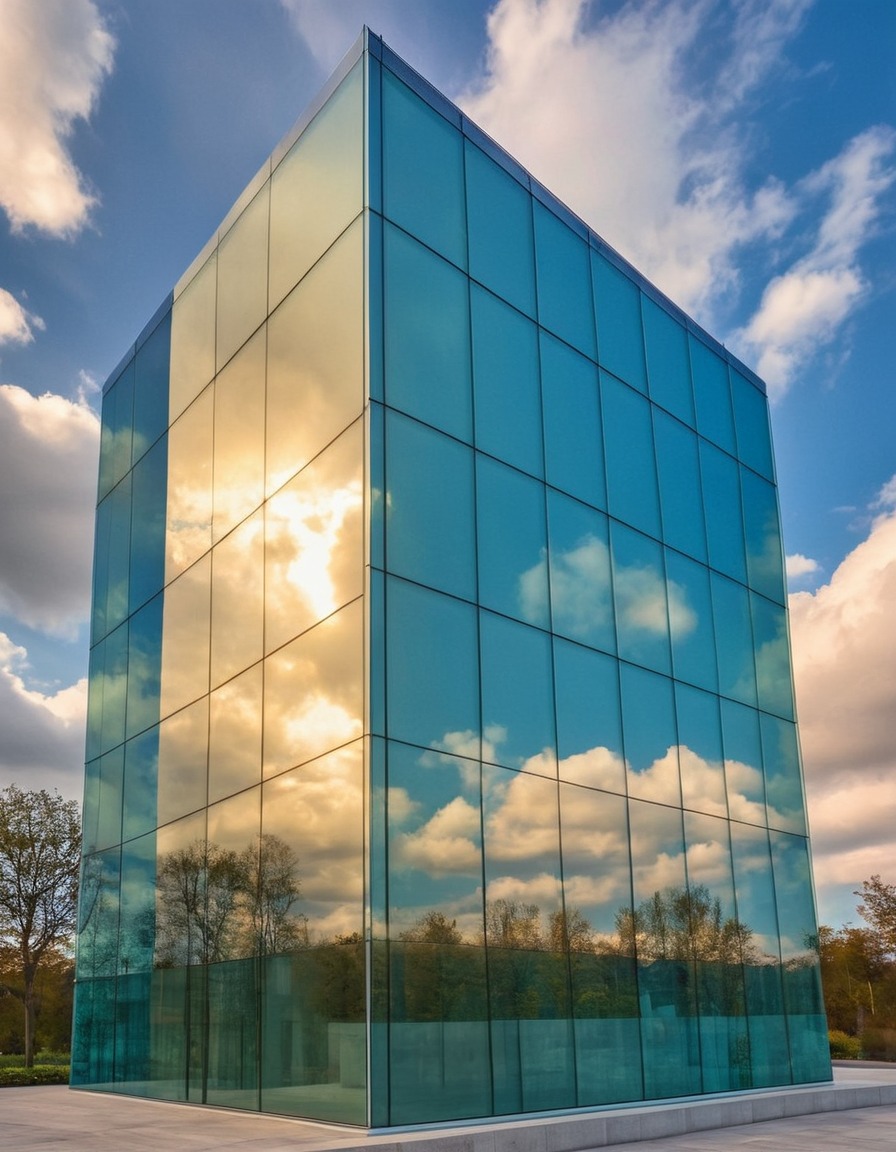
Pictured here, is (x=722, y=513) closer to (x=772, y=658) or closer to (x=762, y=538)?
(x=762, y=538)

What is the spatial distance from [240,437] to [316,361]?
3.09 m

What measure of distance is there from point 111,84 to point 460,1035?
24762 millimetres

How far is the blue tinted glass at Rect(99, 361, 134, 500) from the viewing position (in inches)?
1047

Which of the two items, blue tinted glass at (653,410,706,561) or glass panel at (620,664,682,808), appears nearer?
glass panel at (620,664,682,808)

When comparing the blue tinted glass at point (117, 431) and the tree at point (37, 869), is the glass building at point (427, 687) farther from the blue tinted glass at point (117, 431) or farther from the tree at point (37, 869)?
the tree at point (37, 869)

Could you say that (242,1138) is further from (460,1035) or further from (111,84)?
(111,84)

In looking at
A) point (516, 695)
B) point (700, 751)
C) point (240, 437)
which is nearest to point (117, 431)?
point (240, 437)

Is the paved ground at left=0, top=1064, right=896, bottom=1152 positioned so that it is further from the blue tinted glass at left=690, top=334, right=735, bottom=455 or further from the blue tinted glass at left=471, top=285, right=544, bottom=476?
the blue tinted glass at left=690, top=334, right=735, bottom=455

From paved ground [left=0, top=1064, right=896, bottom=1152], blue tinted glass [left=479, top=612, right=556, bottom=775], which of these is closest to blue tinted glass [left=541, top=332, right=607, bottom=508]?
blue tinted glass [left=479, top=612, right=556, bottom=775]

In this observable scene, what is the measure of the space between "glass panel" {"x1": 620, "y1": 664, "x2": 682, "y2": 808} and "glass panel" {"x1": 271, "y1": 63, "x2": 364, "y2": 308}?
9.71m

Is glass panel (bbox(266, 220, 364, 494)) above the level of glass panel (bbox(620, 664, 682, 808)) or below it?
above

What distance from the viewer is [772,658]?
84.1 feet

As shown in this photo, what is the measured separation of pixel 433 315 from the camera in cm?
1789

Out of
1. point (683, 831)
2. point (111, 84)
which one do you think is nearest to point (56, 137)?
point (111, 84)
